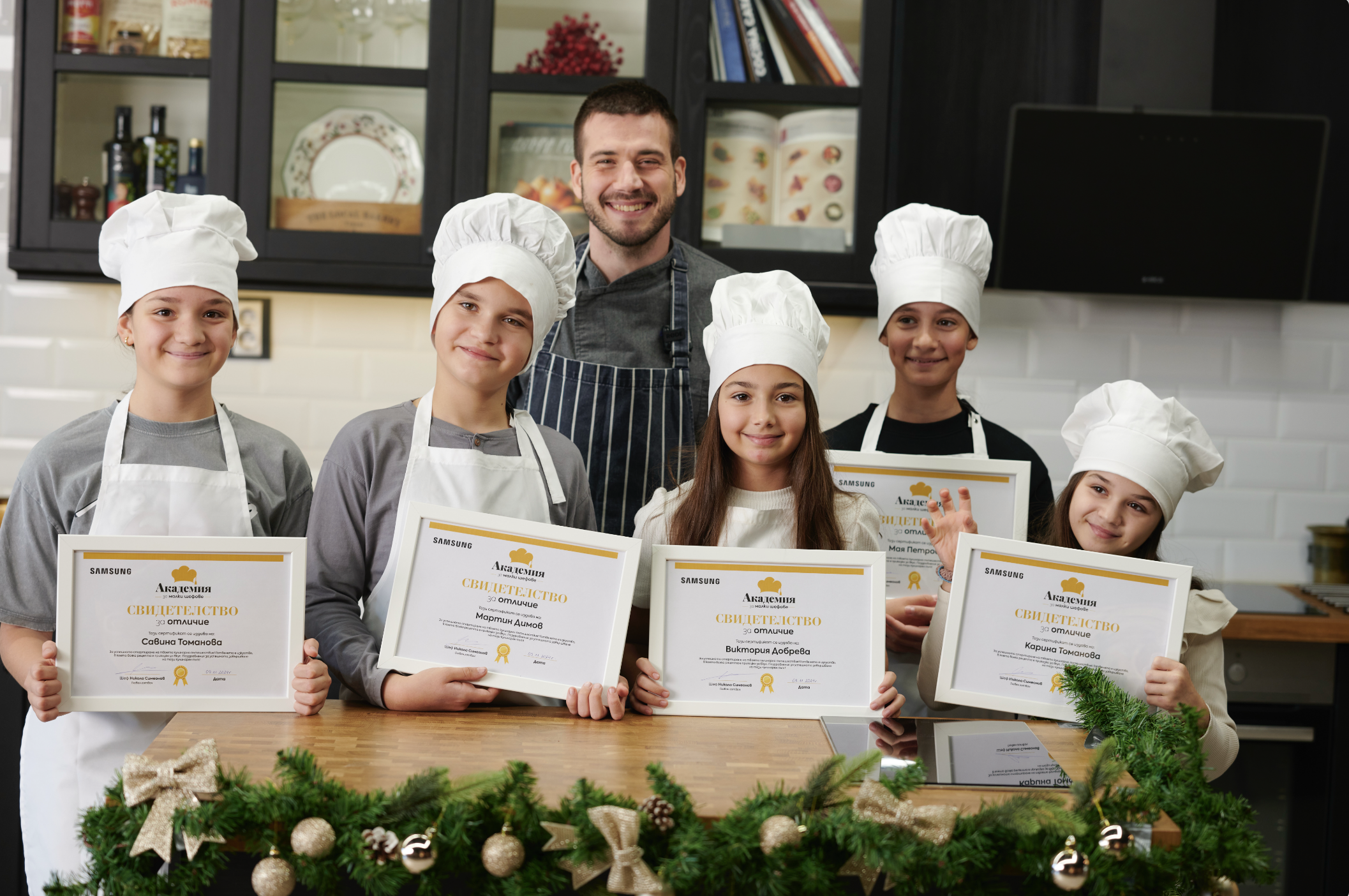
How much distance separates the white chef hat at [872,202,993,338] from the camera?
6.88ft

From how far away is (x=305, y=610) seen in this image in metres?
1.62

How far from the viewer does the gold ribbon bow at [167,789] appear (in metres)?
1.09

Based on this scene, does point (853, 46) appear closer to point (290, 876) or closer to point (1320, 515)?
point (1320, 515)

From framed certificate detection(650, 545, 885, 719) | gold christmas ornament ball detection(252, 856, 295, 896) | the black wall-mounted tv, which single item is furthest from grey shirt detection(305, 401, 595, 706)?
the black wall-mounted tv

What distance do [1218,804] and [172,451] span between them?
1482mm

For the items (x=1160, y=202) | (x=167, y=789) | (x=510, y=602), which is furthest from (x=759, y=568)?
(x=1160, y=202)

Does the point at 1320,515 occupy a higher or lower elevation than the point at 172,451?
lower

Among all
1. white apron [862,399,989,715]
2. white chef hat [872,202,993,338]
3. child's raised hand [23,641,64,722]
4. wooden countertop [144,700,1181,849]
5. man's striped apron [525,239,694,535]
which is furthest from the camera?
man's striped apron [525,239,694,535]

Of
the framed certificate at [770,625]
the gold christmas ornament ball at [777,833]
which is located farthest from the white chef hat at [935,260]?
the gold christmas ornament ball at [777,833]

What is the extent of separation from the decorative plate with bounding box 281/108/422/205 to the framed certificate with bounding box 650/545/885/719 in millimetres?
1688

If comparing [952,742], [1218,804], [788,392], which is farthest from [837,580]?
[1218,804]

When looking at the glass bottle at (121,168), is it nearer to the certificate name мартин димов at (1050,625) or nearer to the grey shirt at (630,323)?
the grey shirt at (630,323)

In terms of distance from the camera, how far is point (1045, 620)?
1.53 m

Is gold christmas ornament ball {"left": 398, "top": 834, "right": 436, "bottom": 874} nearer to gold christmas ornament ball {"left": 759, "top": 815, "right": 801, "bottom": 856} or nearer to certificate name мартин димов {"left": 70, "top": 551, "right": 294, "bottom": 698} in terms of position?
gold christmas ornament ball {"left": 759, "top": 815, "right": 801, "bottom": 856}
